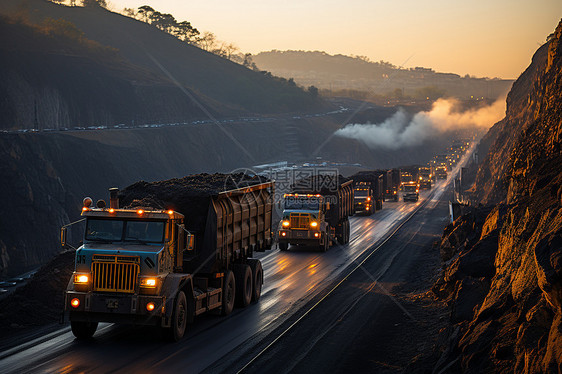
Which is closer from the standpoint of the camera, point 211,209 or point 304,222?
point 211,209

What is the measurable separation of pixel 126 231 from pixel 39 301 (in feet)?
25.0

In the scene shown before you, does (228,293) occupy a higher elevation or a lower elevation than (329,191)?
lower

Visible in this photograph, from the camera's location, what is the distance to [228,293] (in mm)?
20266

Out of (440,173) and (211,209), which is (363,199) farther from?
(440,173)

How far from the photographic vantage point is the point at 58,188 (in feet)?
217

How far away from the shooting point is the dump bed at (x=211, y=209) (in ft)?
59.7

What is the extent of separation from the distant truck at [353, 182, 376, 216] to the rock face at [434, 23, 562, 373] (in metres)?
22.5

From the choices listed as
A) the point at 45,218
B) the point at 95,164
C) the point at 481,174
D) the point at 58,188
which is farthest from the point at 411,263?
the point at 95,164

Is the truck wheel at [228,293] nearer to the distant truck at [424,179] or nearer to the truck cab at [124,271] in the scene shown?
the truck cab at [124,271]

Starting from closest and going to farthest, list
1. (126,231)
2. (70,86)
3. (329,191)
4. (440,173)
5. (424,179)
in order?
(126,231) → (329,191) → (424,179) → (70,86) → (440,173)

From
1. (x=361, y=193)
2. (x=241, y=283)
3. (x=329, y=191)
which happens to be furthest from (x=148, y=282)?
(x=361, y=193)

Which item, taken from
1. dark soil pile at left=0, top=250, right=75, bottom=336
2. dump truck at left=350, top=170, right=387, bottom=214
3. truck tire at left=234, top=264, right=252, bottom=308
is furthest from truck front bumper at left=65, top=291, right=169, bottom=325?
dump truck at left=350, top=170, right=387, bottom=214

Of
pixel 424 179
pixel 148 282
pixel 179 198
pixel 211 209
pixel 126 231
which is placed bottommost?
pixel 424 179

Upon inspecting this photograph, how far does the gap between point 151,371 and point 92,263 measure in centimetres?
319
